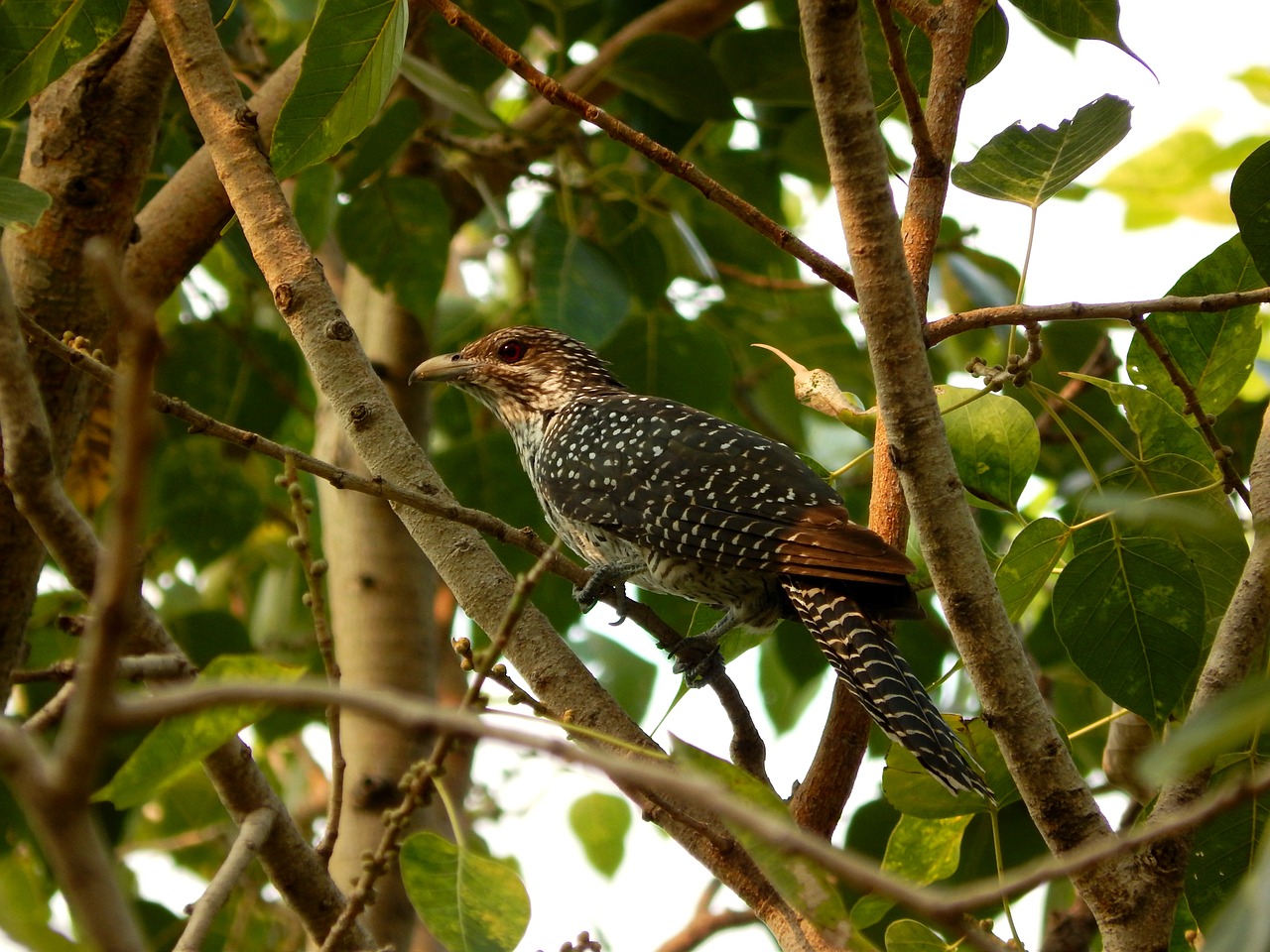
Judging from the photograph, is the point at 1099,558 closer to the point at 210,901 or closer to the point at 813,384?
the point at 813,384

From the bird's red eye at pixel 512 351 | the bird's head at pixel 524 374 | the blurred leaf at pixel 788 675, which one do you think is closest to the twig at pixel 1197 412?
the blurred leaf at pixel 788 675

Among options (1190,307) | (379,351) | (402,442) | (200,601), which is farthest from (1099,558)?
(200,601)

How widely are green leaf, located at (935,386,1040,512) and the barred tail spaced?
471 millimetres

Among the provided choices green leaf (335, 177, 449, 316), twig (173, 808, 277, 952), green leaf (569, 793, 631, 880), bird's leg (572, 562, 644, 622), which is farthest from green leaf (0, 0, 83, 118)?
green leaf (569, 793, 631, 880)

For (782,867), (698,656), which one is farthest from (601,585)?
(782,867)

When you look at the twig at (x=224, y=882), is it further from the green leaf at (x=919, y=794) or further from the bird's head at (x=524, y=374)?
the bird's head at (x=524, y=374)

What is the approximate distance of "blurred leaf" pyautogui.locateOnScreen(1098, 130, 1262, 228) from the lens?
5469 millimetres

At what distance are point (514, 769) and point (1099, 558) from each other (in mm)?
3983

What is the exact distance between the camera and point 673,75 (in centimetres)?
Answer: 414

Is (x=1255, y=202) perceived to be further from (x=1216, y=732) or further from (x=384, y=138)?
(x=384, y=138)

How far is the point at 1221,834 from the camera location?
2369 mm

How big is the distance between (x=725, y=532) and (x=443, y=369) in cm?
141

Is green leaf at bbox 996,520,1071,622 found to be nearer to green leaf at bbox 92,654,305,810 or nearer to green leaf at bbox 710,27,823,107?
green leaf at bbox 92,654,305,810

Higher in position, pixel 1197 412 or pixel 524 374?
pixel 524 374
